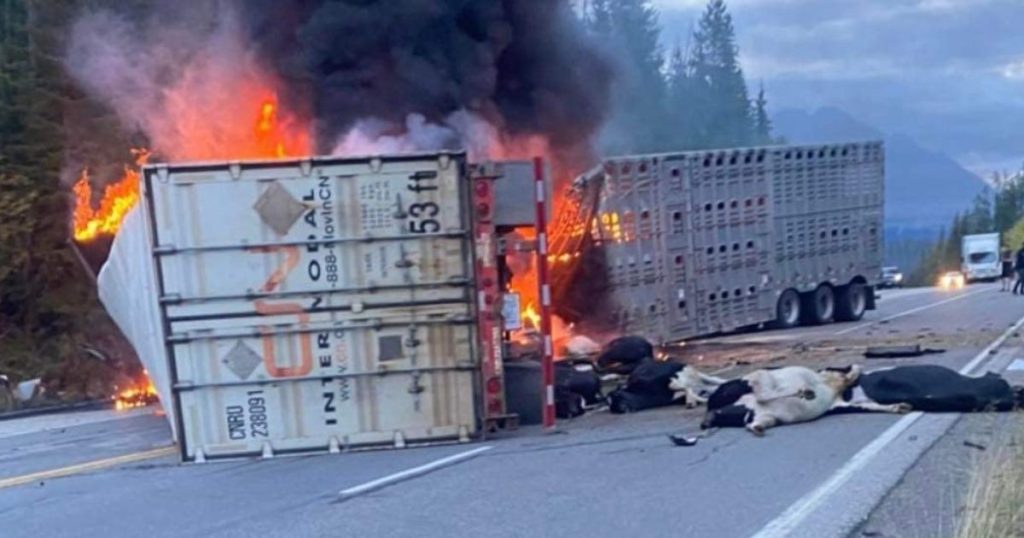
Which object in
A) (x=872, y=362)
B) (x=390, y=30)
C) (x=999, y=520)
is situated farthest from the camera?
(x=390, y=30)

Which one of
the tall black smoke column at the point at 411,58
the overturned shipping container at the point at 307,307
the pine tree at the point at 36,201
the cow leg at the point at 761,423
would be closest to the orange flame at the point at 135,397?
the tall black smoke column at the point at 411,58

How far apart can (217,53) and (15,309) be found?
1006 centimetres

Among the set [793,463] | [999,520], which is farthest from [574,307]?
[999,520]

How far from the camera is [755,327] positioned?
2378 centimetres

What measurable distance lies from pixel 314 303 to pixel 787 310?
15.3m

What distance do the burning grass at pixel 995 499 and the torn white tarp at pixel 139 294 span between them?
21.7 feet

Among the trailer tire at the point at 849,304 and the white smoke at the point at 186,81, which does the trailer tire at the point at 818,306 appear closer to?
the trailer tire at the point at 849,304

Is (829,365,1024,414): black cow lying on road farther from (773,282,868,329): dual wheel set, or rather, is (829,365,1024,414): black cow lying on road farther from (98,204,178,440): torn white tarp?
(773,282,868,329): dual wheel set

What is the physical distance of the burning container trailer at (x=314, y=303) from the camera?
1014cm

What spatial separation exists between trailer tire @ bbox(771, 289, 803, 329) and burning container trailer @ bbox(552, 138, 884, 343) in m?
0.03

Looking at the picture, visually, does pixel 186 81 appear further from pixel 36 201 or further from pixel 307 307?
pixel 307 307

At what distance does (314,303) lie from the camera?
1019 cm

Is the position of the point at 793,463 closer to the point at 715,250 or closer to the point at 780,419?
the point at 780,419

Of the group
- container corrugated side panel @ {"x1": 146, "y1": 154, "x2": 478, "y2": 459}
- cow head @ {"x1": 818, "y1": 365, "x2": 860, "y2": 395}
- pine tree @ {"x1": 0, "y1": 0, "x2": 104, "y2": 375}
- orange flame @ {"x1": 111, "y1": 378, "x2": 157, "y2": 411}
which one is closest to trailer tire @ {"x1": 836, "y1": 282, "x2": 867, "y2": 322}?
orange flame @ {"x1": 111, "y1": 378, "x2": 157, "y2": 411}
